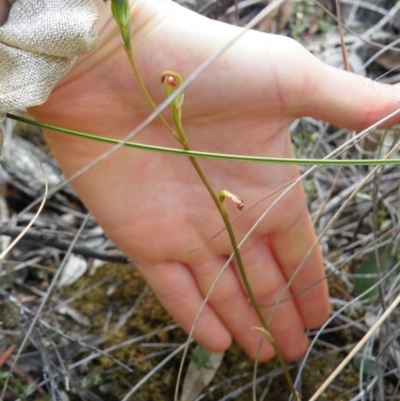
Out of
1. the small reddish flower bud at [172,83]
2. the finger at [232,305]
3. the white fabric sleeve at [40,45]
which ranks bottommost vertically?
the finger at [232,305]

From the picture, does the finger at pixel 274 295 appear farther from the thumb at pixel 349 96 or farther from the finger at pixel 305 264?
the thumb at pixel 349 96

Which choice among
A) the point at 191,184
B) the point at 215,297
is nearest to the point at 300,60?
the point at 191,184

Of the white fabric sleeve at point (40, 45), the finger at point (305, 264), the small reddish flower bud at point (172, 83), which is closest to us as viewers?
the small reddish flower bud at point (172, 83)

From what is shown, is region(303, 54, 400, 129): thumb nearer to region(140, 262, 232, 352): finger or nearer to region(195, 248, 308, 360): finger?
region(195, 248, 308, 360): finger

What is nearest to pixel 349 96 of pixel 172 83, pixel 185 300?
pixel 172 83

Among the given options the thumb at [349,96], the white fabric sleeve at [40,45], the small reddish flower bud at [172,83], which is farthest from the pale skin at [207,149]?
the small reddish flower bud at [172,83]

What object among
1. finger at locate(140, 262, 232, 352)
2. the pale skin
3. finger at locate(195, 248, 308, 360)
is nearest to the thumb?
the pale skin
